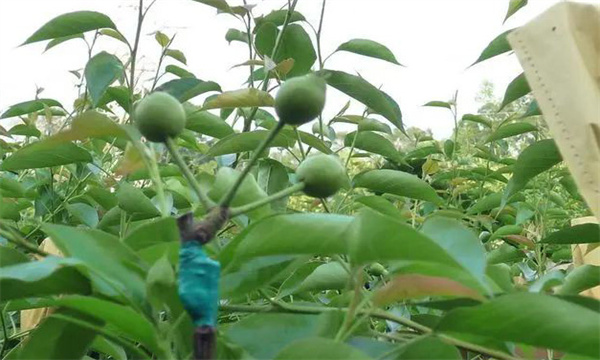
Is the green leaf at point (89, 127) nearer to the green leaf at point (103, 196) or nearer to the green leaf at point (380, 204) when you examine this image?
the green leaf at point (380, 204)

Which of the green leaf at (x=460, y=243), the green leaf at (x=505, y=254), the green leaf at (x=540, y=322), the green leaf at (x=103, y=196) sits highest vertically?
the green leaf at (x=460, y=243)

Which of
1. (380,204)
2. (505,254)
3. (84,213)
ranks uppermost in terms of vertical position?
(380,204)

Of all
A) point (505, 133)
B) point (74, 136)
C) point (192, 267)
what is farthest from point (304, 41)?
point (192, 267)

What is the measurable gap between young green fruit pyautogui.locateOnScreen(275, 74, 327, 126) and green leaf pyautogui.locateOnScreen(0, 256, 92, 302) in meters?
0.19

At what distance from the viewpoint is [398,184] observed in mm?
1206

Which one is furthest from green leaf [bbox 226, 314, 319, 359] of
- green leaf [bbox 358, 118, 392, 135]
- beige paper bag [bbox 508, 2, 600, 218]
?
green leaf [bbox 358, 118, 392, 135]

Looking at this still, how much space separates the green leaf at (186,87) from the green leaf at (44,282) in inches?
24.5

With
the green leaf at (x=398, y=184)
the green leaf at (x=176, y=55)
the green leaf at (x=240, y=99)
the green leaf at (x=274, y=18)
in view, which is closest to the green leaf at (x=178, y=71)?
the green leaf at (x=176, y=55)

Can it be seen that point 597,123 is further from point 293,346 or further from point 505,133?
point 505,133

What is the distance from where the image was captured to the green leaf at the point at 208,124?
122 cm

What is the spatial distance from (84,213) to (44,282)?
0.80 metres

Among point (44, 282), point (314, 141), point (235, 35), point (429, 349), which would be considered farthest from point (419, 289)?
point (235, 35)

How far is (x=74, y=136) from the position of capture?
62 cm

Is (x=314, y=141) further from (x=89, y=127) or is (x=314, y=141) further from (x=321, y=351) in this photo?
(x=321, y=351)
